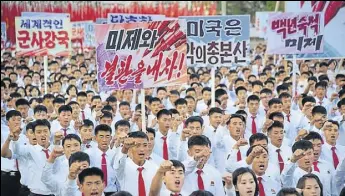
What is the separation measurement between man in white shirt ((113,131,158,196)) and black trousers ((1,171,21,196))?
270cm

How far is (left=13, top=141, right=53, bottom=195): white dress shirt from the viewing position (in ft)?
24.1

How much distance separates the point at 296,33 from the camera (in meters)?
11.4

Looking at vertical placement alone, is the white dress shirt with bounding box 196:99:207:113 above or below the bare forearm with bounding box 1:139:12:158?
above

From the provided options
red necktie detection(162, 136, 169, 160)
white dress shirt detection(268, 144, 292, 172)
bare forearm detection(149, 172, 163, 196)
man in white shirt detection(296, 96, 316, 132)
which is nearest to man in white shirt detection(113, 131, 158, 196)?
bare forearm detection(149, 172, 163, 196)

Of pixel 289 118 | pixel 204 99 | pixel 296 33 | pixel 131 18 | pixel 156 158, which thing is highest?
pixel 131 18

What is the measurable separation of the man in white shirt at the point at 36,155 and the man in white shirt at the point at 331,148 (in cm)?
318

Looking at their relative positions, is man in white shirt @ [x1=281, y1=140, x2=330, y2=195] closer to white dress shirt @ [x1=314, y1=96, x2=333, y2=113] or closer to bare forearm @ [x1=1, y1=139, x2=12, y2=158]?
bare forearm @ [x1=1, y1=139, x2=12, y2=158]

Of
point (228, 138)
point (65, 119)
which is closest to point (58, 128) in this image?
point (65, 119)

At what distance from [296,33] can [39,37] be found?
5.18 meters

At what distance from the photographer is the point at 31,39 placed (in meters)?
13.0

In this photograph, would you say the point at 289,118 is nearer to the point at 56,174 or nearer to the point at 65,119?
the point at 65,119

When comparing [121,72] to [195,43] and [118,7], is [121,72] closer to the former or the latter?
[195,43]

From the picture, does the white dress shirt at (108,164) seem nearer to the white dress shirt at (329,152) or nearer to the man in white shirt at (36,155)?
the man in white shirt at (36,155)

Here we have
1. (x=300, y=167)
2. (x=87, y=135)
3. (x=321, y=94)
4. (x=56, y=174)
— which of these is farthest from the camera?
(x=321, y=94)
